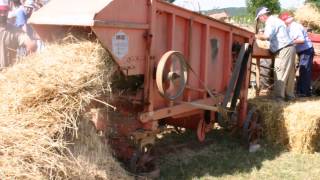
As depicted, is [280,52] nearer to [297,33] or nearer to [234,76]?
[297,33]

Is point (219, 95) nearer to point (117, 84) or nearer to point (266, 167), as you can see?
point (266, 167)

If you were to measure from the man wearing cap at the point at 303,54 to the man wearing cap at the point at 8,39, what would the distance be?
181 inches

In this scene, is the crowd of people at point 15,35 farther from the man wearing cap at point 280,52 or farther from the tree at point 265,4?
the tree at point 265,4

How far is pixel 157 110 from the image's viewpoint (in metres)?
5.18

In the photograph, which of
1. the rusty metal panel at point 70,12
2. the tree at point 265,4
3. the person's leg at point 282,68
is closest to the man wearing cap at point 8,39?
the rusty metal panel at point 70,12

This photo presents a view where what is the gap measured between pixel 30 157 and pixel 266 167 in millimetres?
3733

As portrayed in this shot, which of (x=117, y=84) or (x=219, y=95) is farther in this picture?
(x=219, y=95)

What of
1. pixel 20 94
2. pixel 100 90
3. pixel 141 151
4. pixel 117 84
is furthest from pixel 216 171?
pixel 20 94

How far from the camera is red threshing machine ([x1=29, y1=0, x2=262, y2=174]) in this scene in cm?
450

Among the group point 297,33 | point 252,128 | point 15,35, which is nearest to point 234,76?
point 252,128

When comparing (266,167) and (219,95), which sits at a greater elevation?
(219,95)

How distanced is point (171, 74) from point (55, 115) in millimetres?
1643

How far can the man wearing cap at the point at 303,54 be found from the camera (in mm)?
8250

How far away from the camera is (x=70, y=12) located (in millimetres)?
4594
